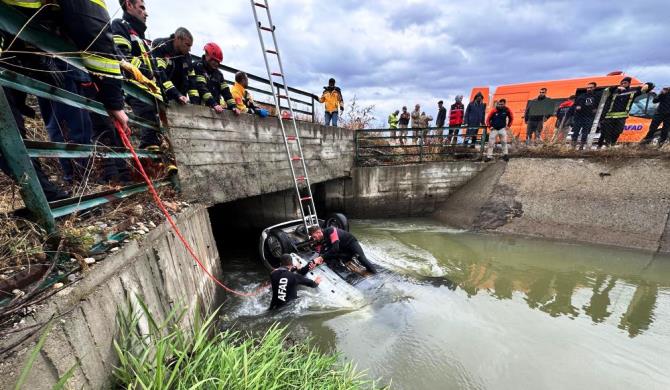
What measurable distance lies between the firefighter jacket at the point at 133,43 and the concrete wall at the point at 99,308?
205cm

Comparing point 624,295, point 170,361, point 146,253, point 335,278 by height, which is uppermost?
point 146,253

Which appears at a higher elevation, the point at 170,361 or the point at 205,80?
the point at 205,80

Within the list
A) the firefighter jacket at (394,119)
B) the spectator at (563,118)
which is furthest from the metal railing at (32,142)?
the firefighter jacket at (394,119)

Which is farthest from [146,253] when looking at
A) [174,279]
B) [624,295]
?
[624,295]

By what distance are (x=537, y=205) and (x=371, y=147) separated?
5.22m

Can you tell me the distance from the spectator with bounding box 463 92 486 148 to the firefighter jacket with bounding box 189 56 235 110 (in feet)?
26.1

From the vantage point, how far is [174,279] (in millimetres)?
2836

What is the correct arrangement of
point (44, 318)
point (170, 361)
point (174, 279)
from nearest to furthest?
point (44, 318) → point (170, 361) → point (174, 279)

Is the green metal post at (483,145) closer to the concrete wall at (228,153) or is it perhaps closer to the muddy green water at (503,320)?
the muddy green water at (503,320)

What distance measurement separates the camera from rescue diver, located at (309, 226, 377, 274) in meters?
4.92

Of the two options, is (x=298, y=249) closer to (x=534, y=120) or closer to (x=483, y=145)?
(x=483, y=145)

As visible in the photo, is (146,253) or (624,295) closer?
(146,253)

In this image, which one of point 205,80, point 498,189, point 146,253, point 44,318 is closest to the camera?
point 44,318

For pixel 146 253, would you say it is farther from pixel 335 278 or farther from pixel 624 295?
pixel 624 295
